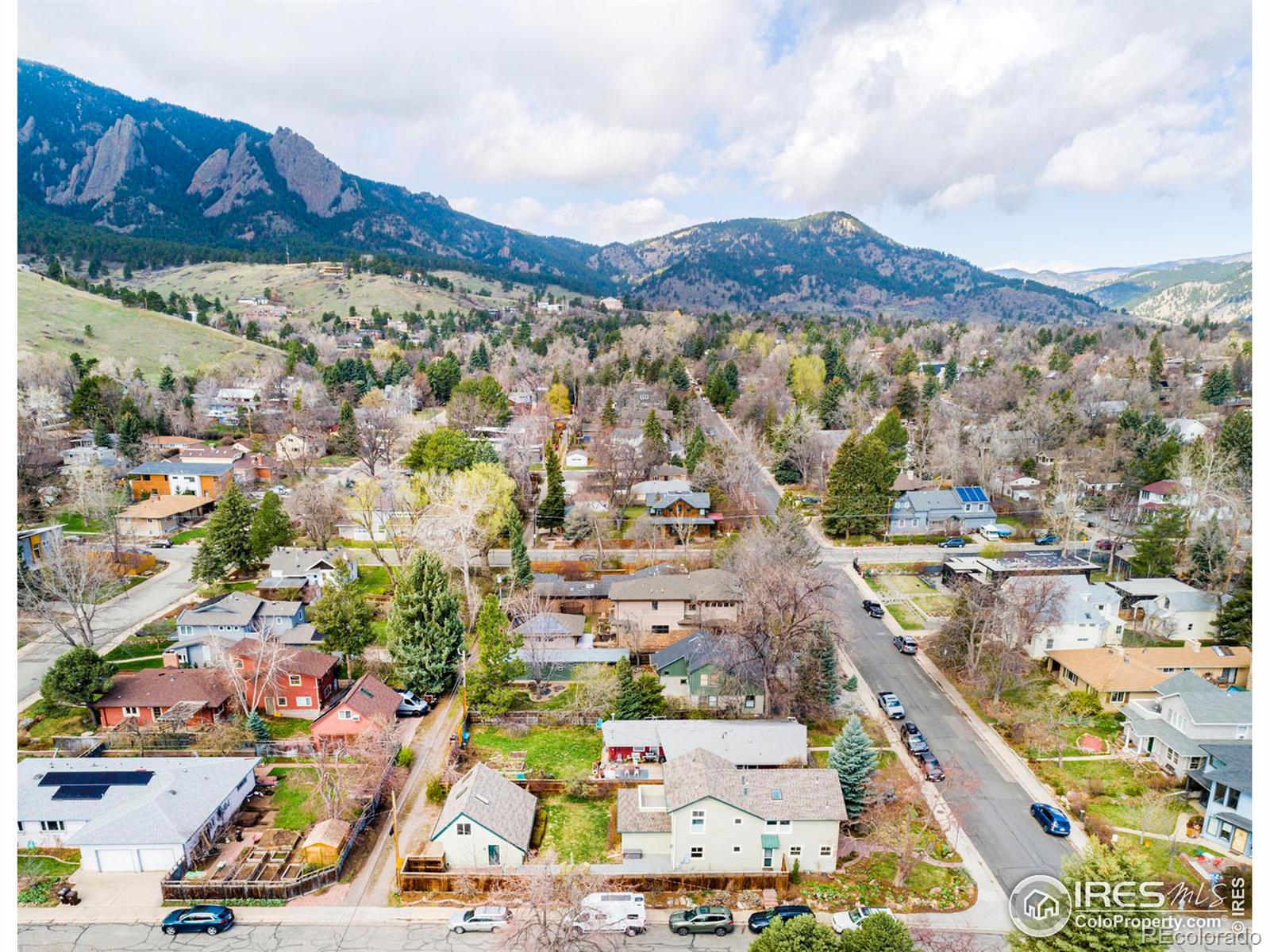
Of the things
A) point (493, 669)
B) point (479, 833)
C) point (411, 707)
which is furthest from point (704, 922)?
point (411, 707)

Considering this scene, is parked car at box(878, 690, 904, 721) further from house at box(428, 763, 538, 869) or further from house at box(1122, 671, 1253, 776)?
house at box(428, 763, 538, 869)

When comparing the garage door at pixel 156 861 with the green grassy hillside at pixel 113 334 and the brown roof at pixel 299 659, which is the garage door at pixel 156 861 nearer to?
the brown roof at pixel 299 659

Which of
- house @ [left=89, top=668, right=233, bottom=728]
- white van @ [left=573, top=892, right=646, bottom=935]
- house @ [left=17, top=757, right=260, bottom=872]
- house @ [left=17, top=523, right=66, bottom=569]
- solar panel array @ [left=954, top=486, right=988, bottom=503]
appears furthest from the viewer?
solar panel array @ [left=954, top=486, right=988, bottom=503]

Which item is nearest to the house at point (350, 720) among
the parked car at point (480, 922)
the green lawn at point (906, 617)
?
the parked car at point (480, 922)

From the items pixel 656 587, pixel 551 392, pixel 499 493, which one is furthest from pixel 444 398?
pixel 656 587

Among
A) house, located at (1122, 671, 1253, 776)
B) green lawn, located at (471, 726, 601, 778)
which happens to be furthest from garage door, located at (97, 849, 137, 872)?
house, located at (1122, 671, 1253, 776)

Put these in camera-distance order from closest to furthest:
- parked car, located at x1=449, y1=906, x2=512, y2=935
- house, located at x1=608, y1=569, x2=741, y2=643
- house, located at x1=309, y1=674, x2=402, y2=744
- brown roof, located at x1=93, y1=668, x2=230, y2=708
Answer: parked car, located at x1=449, y1=906, x2=512, y2=935 → house, located at x1=309, y1=674, x2=402, y2=744 → brown roof, located at x1=93, y1=668, x2=230, y2=708 → house, located at x1=608, y1=569, x2=741, y2=643

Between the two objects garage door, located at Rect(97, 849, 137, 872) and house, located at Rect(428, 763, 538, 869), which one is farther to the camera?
garage door, located at Rect(97, 849, 137, 872)
